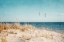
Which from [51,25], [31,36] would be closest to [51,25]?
[51,25]

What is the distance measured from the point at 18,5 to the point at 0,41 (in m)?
0.59

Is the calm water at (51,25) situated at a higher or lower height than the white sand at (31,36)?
higher

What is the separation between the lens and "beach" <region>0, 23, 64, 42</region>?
1.83 metres

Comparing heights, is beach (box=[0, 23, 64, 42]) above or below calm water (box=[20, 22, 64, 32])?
below

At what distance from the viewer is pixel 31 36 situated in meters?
1.89

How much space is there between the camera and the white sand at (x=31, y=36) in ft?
5.99

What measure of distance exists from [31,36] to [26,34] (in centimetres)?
8

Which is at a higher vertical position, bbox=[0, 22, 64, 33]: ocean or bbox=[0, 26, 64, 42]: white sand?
bbox=[0, 22, 64, 33]: ocean

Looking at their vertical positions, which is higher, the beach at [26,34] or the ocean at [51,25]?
the ocean at [51,25]

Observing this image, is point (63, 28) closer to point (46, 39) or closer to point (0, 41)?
point (46, 39)

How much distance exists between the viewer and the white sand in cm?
182

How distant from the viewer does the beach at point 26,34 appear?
183 centimetres

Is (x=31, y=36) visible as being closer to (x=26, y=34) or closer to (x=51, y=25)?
(x=26, y=34)

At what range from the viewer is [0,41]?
1808 millimetres
